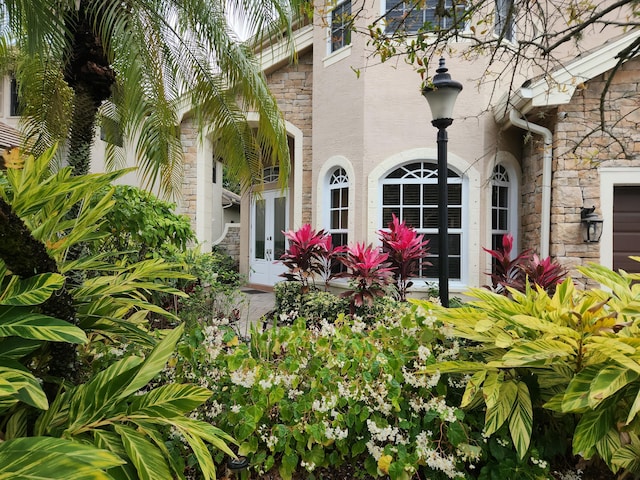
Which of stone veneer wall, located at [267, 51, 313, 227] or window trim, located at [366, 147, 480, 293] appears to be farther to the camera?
stone veneer wall, located at [267, 51, 313, 227]

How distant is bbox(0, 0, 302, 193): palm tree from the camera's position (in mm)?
3012

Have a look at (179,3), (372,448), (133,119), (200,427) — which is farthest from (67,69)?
(372,448)

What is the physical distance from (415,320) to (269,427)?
42.1 inches

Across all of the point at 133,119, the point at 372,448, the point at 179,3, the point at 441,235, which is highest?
the point at 179,3

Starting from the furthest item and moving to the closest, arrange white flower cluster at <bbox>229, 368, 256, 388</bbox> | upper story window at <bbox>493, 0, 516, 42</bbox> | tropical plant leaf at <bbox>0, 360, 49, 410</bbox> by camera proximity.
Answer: upper story window at <bbox>493, 0, 516, 42</bbox> < white flower cluster at <bbox>229, 368, 256, 388</bbox> < tropical plant leaf at <bbox>0, 360, 49, 410</bbox>

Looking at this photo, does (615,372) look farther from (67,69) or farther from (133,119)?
(67,69)

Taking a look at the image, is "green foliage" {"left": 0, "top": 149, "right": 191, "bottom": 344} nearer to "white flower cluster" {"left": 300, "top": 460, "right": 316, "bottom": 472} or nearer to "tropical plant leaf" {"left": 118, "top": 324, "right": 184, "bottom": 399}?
"tropical plant leaf" {"left": 118, "top": 324, "right": 184, "bottom": 399}

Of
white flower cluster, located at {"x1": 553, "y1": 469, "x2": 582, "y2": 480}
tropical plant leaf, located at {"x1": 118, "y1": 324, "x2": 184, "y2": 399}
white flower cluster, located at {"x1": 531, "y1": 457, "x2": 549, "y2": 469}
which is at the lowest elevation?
white flower cluster, located at {"x1": 553, "y1": 469, "x2": 582, "y2": 480}

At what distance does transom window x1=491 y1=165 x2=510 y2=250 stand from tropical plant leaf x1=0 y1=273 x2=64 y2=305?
6.81 m

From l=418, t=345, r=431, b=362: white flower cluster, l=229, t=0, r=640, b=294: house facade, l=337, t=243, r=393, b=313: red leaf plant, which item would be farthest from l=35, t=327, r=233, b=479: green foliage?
l=229, t=0, r=640, b=294: house facade

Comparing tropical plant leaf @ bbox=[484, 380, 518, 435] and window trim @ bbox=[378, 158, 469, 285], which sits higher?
window trim @ bbox=[378, 158, 469, 285]

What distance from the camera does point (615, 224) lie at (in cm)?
621

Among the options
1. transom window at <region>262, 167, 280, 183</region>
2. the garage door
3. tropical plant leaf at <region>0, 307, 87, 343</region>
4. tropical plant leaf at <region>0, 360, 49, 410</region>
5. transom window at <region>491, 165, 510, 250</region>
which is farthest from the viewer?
transom window at <region>262, 167, 280, 183</region>

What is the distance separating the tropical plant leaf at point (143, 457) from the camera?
54.2 inches
